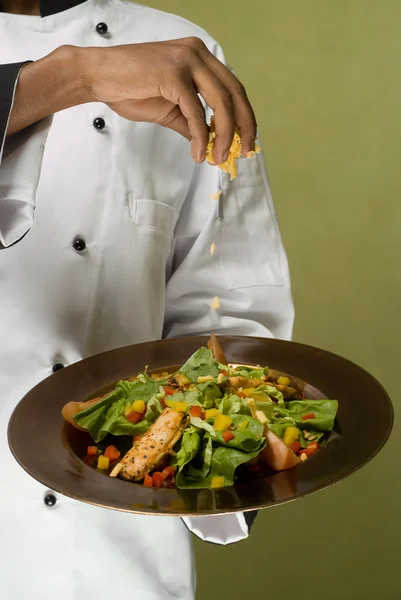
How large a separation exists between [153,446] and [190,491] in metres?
0.10

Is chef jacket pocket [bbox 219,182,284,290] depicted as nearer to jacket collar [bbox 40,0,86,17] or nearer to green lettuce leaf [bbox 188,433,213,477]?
jacket collar [bbox 40,0,86,17]

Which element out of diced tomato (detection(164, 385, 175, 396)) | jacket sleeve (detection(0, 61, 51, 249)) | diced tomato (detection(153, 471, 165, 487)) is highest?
jacket sleeve (detection(0, 61, 51, 249))

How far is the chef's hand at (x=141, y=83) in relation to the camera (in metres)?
0.90

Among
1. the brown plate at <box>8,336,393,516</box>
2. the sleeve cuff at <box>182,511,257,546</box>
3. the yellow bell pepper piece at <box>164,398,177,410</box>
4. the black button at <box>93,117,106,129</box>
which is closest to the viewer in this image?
the brown plate at <box>8,336,393,516</box>

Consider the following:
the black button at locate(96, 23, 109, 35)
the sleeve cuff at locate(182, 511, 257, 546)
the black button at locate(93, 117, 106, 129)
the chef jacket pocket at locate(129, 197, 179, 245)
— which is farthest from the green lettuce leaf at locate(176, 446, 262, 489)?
the black button at locate(96, 23, 109, 35)

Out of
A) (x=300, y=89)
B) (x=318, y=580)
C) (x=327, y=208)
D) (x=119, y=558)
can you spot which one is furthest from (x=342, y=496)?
(x=119, y=558)

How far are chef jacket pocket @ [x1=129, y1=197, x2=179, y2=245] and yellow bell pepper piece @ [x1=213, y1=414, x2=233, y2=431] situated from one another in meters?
0.42

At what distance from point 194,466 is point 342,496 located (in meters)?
1.82

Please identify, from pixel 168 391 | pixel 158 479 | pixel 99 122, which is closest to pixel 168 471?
pixel 158 479

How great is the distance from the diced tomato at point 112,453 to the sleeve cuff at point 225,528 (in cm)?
21

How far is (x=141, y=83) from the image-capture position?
0.91 meters

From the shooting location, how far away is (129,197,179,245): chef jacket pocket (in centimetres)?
128

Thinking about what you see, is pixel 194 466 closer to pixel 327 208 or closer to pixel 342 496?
pixel 327 208

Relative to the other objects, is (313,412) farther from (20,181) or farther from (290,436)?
(20,181)
